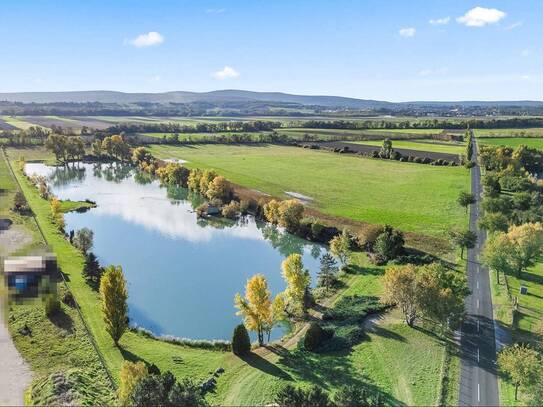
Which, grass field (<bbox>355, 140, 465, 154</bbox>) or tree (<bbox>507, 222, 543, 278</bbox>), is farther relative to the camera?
grass field (<bbox>355, 140, 465, 154</bbox>)

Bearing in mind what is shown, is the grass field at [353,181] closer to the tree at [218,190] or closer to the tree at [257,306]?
the tree at [218,190]

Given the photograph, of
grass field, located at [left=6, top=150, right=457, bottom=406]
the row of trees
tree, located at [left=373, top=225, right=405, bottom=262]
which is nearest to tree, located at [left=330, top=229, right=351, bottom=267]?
tree, located at [left=373, top=225, right=405, bottom=262]

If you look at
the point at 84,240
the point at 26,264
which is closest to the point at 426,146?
the point at 84,240

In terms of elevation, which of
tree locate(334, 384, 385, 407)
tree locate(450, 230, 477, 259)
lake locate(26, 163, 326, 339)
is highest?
tree locate(450, 230, 477, 259)

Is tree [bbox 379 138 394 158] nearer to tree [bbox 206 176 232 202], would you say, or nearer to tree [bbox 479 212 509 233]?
tree [bbox 206 176 232 202]

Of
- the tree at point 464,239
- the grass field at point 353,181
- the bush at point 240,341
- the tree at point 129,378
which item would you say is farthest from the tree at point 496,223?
the tree at point 129,378

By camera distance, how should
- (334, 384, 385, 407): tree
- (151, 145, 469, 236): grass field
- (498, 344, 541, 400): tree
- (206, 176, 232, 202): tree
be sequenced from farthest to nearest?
(206, 176, 232, 202): tree, (151, 145, 469, 236): grass field, (498, 344, 541, 400): tree, (334, 384, 385, 407): tree
